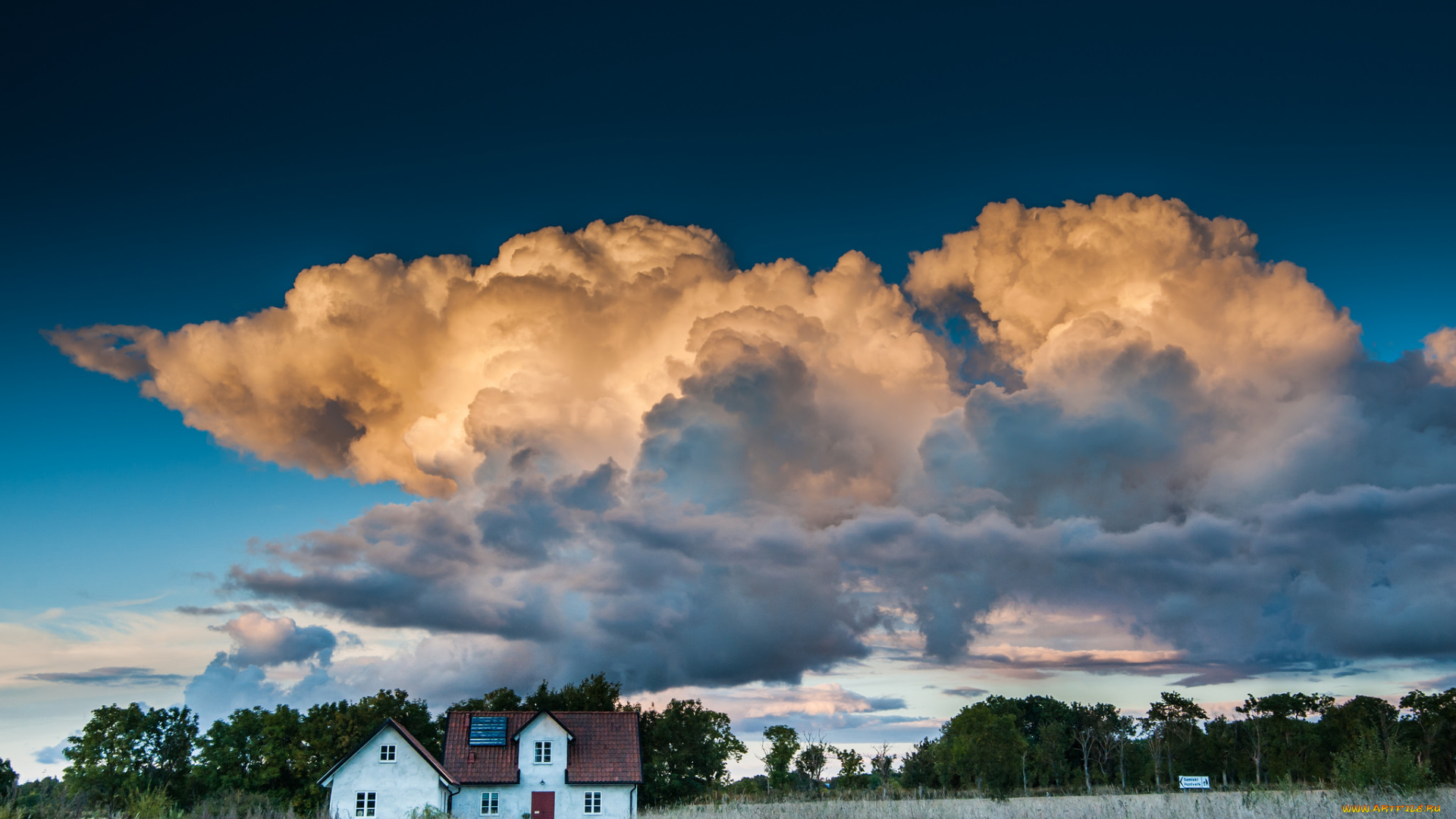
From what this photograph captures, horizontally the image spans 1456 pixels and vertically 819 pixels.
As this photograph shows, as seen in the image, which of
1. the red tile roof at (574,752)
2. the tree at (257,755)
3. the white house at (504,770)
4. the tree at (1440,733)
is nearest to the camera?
the white house at (504,770)

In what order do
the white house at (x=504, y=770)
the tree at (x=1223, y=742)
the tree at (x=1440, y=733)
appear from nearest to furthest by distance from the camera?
the white house at (x=504, y=770) → the tree at (x=1440, y=733) → the tree at (x=1223, y=742)

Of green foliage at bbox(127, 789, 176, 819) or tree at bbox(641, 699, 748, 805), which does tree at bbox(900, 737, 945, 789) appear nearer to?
tree at bbox(641, 699, 748, 805)

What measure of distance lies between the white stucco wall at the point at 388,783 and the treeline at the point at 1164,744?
38811mm

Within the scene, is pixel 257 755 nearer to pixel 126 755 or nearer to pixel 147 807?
pixel 126 755

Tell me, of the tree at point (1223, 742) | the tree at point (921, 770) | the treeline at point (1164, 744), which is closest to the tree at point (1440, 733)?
the treeline at point (1164, 744)

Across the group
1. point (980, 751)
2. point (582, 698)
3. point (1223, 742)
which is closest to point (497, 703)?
point (582, 698)

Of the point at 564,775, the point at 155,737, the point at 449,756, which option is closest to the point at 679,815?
the point at 564,775

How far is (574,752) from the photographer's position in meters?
56.2

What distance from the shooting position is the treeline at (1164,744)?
3130 inches

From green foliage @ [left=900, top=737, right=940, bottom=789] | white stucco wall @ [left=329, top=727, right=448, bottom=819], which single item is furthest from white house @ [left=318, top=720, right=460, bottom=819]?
green foliage @ [left=900, top=737, right=940, bottom=789]

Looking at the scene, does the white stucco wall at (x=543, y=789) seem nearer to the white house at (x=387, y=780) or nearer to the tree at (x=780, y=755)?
the white house at (x=387, y=780)

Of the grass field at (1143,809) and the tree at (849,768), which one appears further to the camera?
the tree at (849,768)

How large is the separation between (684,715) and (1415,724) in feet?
213

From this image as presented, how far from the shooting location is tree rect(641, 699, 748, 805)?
6819 cm
